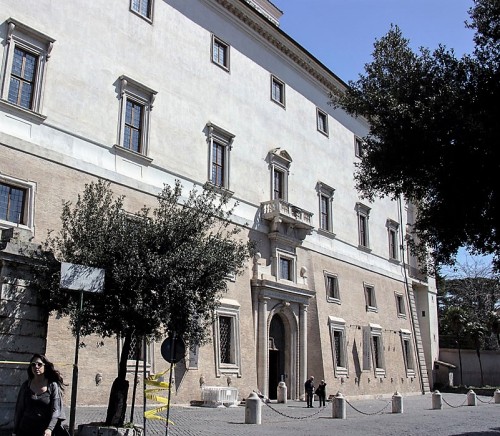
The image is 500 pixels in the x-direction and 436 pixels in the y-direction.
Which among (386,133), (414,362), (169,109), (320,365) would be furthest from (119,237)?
(414,362)

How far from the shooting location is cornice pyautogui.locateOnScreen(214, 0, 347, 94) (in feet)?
93.6

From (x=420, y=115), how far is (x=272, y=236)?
53.3 ft

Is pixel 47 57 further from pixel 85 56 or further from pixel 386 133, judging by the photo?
pixel 386 133

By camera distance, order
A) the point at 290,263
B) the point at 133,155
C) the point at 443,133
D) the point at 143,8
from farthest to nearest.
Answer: the point at 290,263 → the point at 143,8 → the point at 133,155 → the point at 443,133

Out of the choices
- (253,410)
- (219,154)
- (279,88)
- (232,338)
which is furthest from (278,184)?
(253,410)

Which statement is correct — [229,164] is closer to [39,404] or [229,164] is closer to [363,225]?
[363,225]

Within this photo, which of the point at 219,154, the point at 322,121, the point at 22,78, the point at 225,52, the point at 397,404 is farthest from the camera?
the point at 322,121

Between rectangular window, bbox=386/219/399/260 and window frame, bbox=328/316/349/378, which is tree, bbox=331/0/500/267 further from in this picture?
rectangular window, bbox=386/219/399/260

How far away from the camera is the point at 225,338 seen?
24484mm

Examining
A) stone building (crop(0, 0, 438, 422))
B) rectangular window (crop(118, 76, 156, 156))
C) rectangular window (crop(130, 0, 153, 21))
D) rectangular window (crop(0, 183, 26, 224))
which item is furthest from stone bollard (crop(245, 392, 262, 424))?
rectangular window (crop(130, 0, 153, 21))

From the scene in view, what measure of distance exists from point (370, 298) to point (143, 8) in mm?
21714

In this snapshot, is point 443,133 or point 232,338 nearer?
point 443,133

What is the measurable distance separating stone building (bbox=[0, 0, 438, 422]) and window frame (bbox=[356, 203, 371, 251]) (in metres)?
0.17

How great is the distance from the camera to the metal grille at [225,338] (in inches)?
953
